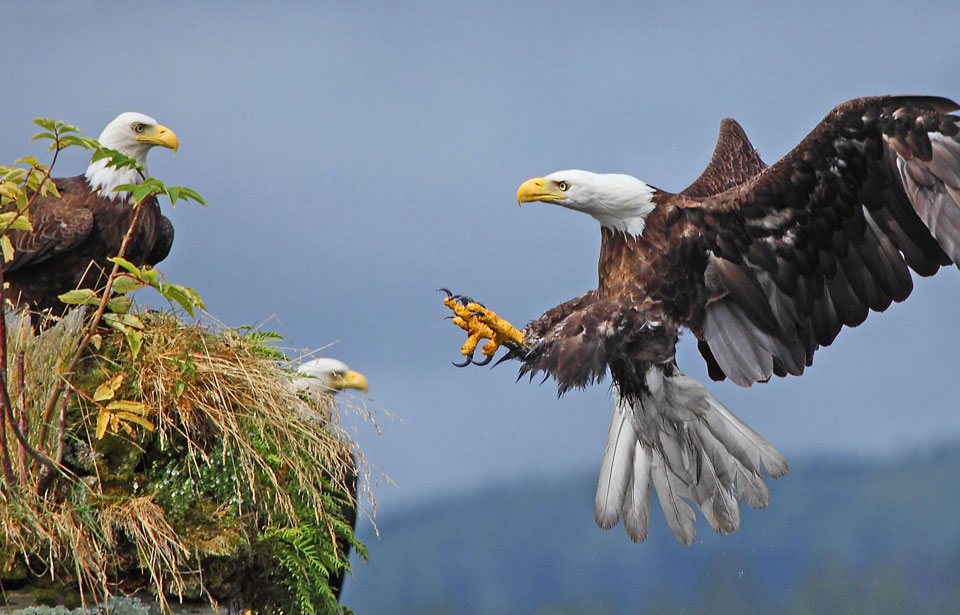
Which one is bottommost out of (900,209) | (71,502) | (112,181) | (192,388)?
(71,502)

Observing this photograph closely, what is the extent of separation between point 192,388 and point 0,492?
79 cm

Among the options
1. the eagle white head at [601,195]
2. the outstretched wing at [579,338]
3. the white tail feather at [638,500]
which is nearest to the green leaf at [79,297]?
the outstretched wing at [579,338]

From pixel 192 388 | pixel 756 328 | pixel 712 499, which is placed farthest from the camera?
pixel 712 499

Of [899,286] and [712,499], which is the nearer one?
[899,286]

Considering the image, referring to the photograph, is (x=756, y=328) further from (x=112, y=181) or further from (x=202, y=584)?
(x=112, y=181)

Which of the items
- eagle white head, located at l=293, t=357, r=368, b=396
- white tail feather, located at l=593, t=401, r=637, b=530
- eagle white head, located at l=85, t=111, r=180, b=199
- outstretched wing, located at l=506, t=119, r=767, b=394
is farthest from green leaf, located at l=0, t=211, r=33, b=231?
white tail feather, located at l=593, t=401, r=637, b=530

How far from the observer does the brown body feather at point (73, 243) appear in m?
4.24

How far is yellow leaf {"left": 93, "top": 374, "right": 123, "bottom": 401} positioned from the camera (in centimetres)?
353

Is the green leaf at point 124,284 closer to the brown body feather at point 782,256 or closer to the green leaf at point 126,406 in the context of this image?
the green leaf at point 126,406

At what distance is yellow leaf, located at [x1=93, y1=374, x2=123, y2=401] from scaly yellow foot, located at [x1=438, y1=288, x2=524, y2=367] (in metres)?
1.29

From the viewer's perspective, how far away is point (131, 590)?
3635 millimetres

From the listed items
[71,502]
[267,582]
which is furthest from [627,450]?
[71,502]

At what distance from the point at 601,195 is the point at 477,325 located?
0.75 m

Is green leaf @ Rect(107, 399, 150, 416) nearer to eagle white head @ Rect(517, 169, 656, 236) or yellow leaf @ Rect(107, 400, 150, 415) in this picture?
yellow leaf @ Rect(107, 400, 150, 415)
